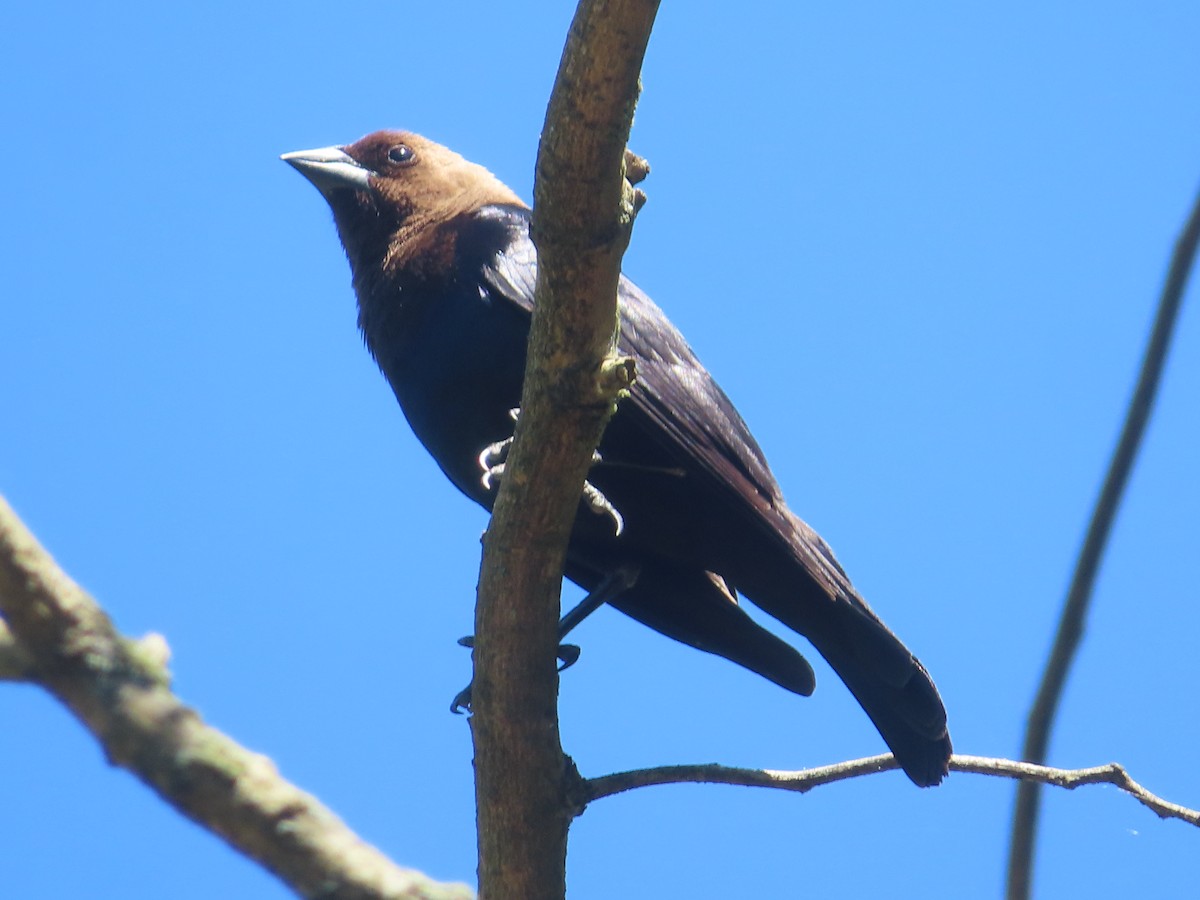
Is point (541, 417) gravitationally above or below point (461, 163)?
below

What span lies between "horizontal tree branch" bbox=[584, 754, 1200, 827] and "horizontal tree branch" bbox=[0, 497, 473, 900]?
1.50 m

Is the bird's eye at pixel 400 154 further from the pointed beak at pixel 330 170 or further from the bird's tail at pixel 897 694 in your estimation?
the bird's tail at pixel 897 694

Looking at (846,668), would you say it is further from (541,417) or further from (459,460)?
(541,417)

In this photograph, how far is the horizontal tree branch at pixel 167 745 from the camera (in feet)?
Result: 3.45

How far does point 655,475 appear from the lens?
328cm

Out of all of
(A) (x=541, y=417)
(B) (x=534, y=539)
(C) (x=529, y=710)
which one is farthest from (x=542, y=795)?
(A) (x=541, y=417)

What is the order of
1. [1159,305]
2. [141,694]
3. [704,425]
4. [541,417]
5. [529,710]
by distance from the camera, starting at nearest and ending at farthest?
1. [141,694]
2. [1159,305]
3. [541,417]
4. [529,710]
5. [704,425]

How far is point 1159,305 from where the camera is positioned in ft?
7.15

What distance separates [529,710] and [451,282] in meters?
1.33

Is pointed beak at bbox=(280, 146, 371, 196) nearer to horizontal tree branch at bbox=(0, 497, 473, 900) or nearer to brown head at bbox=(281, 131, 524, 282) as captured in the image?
brown head at bbox=(281, 131, 524, 282)

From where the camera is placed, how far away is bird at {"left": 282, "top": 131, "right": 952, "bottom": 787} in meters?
3.26

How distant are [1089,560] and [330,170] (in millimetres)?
2823

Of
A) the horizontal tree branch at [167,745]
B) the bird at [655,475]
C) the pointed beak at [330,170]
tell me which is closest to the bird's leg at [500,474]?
the bird at [655,475]

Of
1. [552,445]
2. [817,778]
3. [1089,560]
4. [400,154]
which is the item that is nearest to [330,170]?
[400,154]
